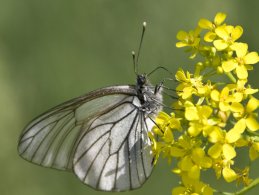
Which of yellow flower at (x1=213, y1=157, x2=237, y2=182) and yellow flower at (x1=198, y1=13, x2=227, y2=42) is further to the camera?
yellow flower at (x1=198, y1=13, x2=227, y2=42)

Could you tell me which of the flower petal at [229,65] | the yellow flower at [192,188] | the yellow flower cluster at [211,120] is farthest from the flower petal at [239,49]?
the yellow flower at [192,188]

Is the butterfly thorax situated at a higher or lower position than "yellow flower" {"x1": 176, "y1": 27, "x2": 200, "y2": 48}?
lower

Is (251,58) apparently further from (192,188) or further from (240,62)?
(192,188)

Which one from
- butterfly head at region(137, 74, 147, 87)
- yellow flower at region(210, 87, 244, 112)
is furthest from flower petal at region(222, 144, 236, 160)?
butterfly head at region(137, 74, 147, 87)

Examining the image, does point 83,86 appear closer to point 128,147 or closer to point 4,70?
point 4,70

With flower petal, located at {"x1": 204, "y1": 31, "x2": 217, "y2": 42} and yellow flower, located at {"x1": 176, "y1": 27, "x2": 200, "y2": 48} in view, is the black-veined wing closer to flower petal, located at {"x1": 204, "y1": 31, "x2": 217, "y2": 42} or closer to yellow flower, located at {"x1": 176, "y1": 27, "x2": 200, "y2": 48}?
Result: yellow flower, located at {"x1": 176, "y1": 27, "x2": 200, "y2": 48}

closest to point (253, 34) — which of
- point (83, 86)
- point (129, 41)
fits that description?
point (129, 41)

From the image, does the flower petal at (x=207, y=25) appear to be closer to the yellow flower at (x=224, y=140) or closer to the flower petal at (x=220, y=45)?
the flower petal at (x=220, y=45)
